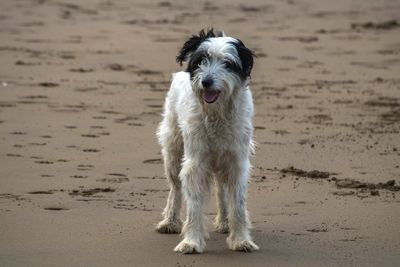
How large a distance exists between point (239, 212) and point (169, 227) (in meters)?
0.78

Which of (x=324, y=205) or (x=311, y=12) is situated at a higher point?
(x=311, y=12)

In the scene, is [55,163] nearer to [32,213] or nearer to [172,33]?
[32,213]

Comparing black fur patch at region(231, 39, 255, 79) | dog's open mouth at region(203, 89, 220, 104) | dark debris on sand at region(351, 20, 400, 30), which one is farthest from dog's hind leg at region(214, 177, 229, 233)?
dark debris on sand at region(351, 20, 400, 30)

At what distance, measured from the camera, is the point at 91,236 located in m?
7.55

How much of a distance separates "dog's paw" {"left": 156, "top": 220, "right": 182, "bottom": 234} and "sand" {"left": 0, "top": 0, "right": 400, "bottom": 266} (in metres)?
0.16

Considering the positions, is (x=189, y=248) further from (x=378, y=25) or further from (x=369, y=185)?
(x=378, y=25)

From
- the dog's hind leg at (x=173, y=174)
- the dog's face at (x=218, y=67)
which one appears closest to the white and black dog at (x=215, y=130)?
the dog's face at (x=218, y=67)

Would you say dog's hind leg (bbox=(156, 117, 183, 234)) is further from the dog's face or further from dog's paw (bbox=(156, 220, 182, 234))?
the dog's face

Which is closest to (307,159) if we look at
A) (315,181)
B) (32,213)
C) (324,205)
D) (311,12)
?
(315,181)

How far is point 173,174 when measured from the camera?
26.8ft

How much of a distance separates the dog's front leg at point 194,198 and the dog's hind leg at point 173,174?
1.90ft

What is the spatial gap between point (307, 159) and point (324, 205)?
1.81m

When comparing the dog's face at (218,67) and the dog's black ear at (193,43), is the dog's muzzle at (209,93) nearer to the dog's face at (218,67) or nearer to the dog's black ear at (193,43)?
the dog's face at (218,67)

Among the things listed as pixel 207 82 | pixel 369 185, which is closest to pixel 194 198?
pixel 207 82
